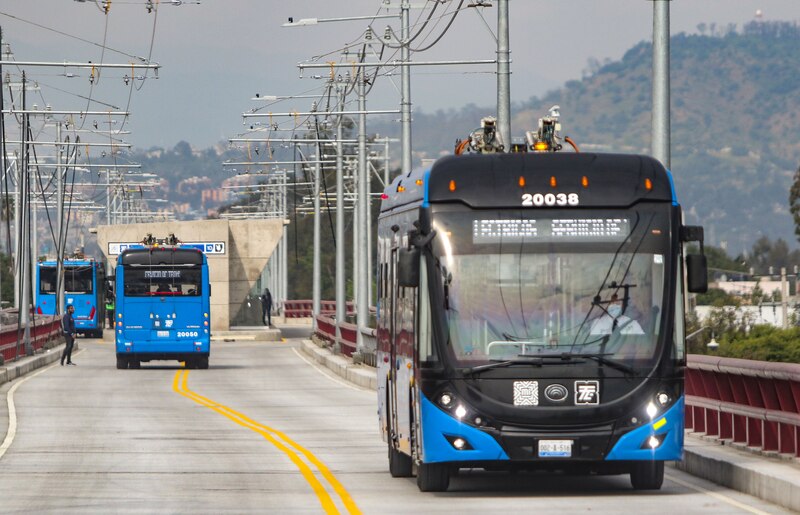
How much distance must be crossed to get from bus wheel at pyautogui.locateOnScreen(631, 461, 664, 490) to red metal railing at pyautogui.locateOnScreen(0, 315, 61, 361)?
33577 mm

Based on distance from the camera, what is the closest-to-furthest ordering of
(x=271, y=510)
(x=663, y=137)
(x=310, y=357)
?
(x=271, y=510), (x=663, y=137), (x=310, y=357)

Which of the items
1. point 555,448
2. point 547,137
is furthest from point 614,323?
point 547,137

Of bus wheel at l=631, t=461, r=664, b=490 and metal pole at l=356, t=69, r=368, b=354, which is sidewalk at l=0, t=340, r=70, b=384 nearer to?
metal pole at l=356, t=69, r=368, b=354

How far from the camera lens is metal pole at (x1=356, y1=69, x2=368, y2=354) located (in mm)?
45031

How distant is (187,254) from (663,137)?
2981cm

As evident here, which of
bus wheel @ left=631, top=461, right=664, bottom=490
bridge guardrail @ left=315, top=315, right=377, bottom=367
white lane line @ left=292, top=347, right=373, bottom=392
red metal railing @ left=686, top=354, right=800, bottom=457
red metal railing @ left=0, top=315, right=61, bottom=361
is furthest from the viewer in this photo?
red metal railing @ left=0, top=315, right=61, bottom=361

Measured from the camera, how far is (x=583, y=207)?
14.5 meters

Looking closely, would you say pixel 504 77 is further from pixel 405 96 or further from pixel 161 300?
pixel 161 300

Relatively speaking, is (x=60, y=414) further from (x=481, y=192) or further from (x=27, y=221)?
(x=27, y=221)

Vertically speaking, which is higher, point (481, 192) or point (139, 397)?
point (481, 192)

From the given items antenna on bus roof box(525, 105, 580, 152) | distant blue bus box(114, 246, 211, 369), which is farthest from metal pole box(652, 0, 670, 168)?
distant blue bus box(114, 246, 211, 369)

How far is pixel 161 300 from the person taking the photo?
1841 inches

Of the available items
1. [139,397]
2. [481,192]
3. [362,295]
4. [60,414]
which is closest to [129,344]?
[362,295]

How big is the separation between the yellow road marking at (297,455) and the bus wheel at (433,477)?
2.21 ft
